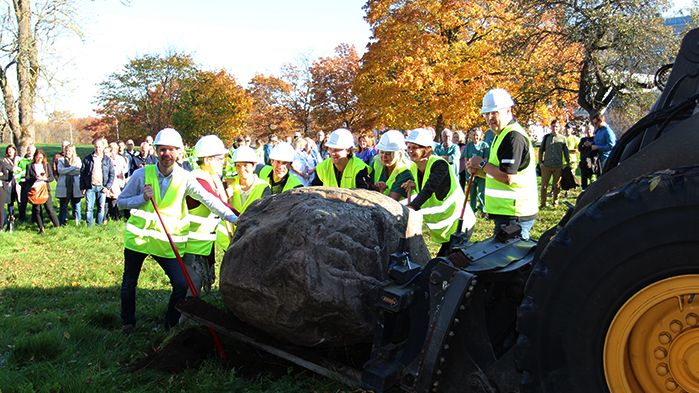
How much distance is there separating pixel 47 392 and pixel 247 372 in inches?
54.4

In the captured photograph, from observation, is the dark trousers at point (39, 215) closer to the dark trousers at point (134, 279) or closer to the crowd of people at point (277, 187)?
the crowd of people at point (277, 187)

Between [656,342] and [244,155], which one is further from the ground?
[244,155]

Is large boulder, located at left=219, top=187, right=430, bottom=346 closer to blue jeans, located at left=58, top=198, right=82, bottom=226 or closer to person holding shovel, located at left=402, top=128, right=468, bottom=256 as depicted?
person holding shovel, located at left=402, top=128, right=468, bottom=256

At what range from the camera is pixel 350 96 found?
42.4 meters

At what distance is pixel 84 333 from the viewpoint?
5.38m

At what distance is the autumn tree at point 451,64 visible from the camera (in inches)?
877

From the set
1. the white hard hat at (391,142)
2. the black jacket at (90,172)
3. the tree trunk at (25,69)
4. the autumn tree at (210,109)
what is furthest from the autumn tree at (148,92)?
the white hard hat at (391,142)

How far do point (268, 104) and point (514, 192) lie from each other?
4244 centimetres

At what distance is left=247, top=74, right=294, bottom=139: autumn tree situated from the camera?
4581cm

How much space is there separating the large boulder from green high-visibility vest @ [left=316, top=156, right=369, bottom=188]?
2799mm

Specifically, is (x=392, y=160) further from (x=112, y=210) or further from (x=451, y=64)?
(x=451, y=64)

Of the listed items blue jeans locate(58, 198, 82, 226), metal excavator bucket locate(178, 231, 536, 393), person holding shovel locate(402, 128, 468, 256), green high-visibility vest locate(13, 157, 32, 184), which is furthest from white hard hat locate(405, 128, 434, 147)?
green high-visibility vest locate(13, 157, 32, 184)

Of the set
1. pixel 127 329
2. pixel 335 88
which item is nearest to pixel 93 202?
pixel 127 329

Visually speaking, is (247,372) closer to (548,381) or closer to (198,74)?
(548,381)
